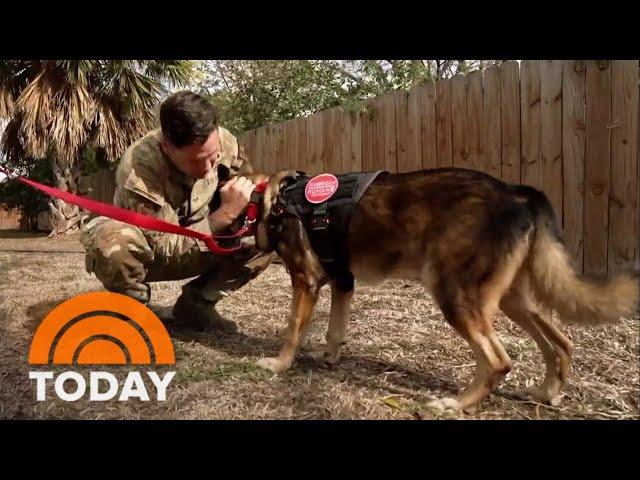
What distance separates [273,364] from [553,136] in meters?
2.87

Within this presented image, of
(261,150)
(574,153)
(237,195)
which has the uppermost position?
(261,150)

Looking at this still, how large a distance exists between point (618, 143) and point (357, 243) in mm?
2250

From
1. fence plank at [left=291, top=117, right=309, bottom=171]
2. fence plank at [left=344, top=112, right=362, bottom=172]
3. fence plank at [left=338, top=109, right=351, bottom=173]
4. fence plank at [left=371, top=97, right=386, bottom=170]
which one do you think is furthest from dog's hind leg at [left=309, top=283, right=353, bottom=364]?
fence plank at [left=291, top=117, right=309, bottom=171]

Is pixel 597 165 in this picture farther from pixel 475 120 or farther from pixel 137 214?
pixel 137 214

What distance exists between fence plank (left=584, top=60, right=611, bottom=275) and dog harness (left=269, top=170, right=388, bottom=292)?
1.97m

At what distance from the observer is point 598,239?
3.50 meters

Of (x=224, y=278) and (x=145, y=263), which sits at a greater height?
(x=145, y=263)

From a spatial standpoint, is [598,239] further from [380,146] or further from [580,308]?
[380,146]

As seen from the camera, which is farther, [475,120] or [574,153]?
[475,120]

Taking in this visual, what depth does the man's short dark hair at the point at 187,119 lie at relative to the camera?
2.49 m

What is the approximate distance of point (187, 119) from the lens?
97.8 inches

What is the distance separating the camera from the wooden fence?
130 inches

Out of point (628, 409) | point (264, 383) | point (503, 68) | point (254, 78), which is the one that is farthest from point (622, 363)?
point (254, 78)

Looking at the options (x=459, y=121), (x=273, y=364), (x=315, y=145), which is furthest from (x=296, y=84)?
(x=273, y=364)
